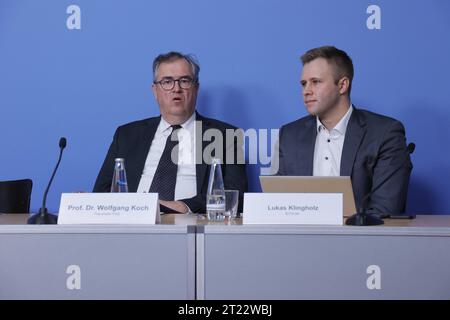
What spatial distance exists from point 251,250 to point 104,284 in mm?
446

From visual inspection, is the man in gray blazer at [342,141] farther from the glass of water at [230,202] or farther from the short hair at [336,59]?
the glass of water at [230,202]

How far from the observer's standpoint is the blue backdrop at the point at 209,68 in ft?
10.2

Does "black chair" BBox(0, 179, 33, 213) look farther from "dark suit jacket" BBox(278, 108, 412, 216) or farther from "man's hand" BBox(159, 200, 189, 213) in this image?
"dark suit jacket" BBox(278, 108, 412, 216)

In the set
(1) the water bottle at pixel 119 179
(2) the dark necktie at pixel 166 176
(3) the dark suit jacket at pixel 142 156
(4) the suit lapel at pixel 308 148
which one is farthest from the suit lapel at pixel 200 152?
(1) the water bottle at pixel 119 179

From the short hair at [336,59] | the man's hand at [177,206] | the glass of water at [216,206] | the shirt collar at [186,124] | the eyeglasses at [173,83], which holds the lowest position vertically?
the man's hand at [177,206]

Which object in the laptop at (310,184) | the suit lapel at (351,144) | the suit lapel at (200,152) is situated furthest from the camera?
the suit lapel at (200,152)

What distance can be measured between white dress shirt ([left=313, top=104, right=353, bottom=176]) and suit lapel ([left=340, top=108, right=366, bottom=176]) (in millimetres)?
49

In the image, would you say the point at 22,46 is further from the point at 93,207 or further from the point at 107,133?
A: the point at 93,207

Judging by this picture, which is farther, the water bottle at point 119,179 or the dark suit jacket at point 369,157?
the dark suit jacket at point 369,157

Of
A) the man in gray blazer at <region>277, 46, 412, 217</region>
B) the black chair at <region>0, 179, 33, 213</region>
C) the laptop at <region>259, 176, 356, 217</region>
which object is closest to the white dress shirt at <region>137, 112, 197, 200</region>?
the man in gray blazer at <region>277, 46, 412, 217</region>

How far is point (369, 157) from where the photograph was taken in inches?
101

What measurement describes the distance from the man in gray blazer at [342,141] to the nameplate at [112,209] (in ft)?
3.30

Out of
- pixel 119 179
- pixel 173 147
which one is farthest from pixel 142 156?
pixel 119 179
